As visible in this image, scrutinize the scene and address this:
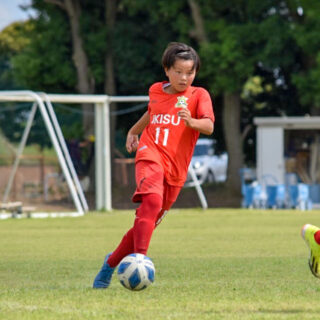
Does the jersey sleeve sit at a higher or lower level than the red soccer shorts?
higher

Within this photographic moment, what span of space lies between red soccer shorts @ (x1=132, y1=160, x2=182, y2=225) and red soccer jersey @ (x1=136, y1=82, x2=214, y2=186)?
0.14ft

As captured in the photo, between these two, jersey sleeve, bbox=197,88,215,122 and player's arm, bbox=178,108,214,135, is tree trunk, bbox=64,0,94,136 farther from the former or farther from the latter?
player's arm, bbox=178,108,214,135

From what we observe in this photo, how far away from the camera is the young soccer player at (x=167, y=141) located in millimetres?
7590

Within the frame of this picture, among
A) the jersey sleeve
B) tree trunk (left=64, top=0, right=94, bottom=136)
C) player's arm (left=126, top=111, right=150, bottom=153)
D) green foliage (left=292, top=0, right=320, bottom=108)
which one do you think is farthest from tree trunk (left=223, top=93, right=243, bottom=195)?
the jersey sleeve

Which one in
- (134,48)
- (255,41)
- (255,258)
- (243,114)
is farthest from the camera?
(243,114)

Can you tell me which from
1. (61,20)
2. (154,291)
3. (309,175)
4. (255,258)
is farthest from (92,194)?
(154,291)

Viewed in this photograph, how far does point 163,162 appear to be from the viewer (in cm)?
777

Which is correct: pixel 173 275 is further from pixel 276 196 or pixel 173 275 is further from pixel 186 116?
pixel 276 196

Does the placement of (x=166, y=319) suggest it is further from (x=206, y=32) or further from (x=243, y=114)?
(x=243, y=114)

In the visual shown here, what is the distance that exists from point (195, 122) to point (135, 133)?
99cm

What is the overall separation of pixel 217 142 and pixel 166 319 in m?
34.4

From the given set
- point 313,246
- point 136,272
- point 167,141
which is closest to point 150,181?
point 167,141

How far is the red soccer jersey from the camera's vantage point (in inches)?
306

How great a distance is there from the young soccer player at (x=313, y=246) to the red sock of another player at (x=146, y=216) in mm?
1165
